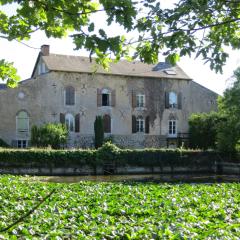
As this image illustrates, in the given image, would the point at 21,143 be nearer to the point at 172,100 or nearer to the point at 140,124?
the point at 140,124

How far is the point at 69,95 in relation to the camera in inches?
1554

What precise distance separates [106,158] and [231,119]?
31.1 feet

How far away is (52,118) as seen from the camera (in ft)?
126

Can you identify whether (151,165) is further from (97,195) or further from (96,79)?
(97,195)

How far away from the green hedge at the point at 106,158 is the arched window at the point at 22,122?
28.7 ft

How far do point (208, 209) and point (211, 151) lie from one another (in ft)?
84.8

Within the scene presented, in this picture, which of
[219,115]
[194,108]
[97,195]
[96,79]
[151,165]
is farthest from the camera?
→ [194,108]

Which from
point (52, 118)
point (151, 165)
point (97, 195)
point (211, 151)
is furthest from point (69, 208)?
point (52, 118)

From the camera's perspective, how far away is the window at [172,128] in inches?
1678

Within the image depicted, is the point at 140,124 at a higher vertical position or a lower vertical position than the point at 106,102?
lower

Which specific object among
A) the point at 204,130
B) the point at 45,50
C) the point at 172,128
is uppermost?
the point at 45,50

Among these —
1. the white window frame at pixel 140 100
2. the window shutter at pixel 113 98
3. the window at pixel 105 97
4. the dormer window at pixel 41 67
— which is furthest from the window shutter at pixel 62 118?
the white window frame at pixel 140 100

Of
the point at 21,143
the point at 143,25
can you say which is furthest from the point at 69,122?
the point at 143,25

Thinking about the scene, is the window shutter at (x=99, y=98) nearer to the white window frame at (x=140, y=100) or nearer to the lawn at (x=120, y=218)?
the white window frame at (x=140, y=100)
